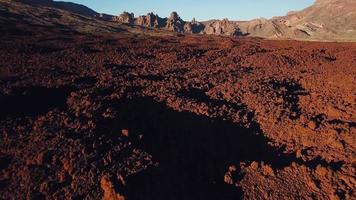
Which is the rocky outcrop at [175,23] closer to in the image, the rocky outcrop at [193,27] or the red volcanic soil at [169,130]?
the rocky outcrop at [193,27]

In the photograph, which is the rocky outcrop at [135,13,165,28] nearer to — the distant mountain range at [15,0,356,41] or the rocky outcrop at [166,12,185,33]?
the distant mountain range at [15,0,356,41]

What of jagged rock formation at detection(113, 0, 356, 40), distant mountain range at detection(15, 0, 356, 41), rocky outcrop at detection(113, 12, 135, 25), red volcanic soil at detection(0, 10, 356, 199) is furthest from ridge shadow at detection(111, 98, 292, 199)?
rocky outcrop at detection(113, 12, 135, 25)

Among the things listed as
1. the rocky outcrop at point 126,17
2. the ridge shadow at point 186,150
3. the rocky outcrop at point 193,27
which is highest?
the ridge shadow at point 186,150

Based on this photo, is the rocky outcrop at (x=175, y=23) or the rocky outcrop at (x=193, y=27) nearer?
the rocky outcrop at (x=175, y=23)

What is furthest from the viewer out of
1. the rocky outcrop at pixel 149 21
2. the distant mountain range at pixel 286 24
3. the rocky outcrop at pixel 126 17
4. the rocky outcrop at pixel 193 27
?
the rocky outcrop at pixel 193 27

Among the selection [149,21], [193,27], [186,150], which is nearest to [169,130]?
[186,150]

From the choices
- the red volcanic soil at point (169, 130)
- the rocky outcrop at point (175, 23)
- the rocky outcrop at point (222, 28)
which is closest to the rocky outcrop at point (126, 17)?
the rocky outcrop at point (175, 23)

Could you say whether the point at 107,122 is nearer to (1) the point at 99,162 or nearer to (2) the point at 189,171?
(1) the point at 99,162
